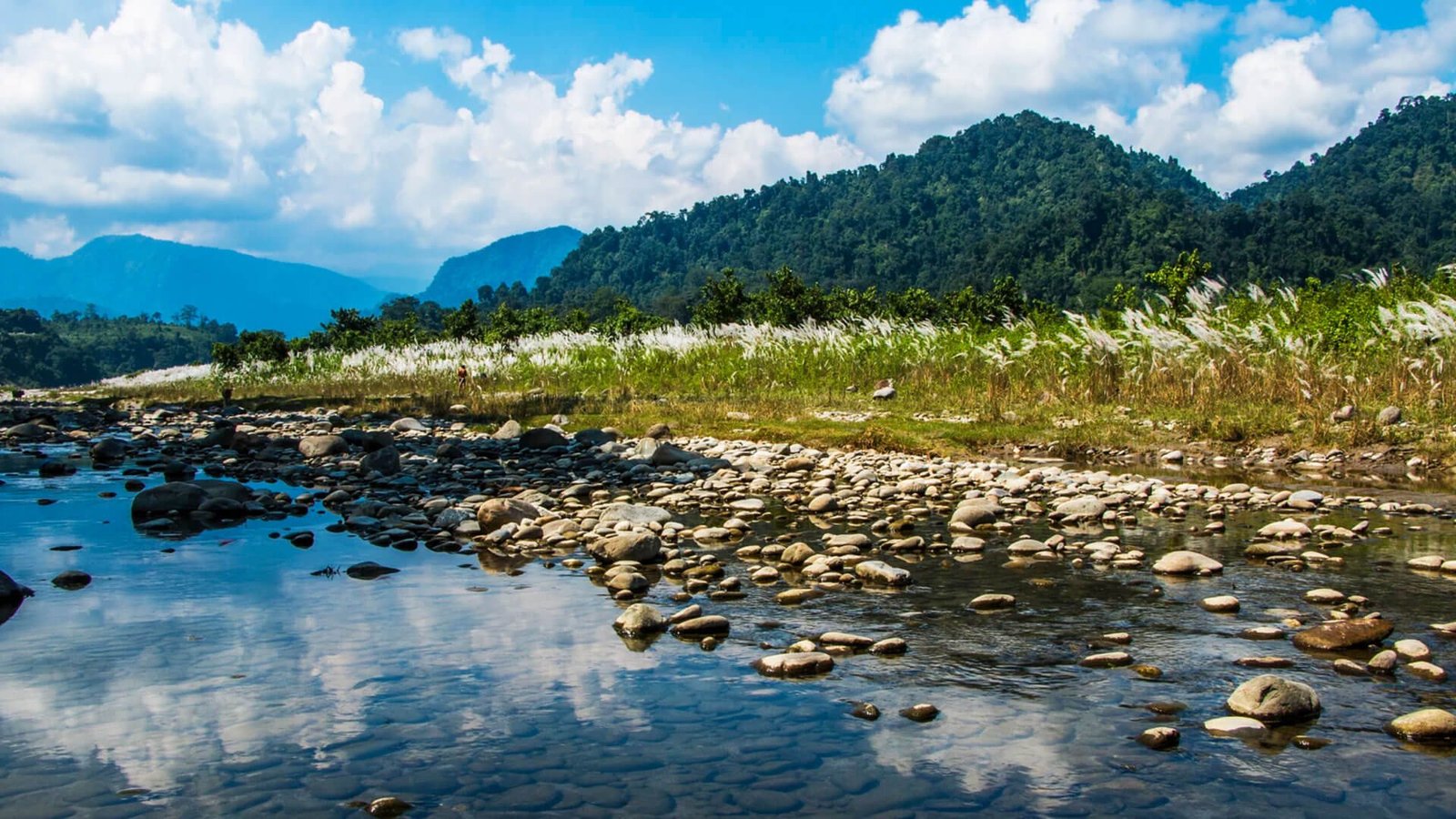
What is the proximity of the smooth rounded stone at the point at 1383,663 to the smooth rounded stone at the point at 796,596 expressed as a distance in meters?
2.99

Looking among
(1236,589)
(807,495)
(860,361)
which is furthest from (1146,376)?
(1236,589)

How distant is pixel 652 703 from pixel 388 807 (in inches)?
53.1

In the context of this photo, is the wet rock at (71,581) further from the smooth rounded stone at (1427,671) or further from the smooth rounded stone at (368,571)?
the smooth rounded stone at (1427,671)

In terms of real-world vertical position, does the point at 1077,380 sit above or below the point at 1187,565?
above

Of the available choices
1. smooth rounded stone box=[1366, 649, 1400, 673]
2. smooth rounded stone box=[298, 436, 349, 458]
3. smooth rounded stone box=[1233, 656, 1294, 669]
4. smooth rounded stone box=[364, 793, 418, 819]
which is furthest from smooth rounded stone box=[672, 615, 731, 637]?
smooth rounded stone box=[298, 436, 349, 458]

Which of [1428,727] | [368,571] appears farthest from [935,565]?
[368,571]

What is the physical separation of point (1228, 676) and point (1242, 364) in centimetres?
1225

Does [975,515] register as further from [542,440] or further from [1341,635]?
[542,440]

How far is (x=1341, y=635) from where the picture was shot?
5117mm

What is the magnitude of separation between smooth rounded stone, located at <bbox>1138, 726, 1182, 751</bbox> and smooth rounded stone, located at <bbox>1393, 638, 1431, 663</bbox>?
68.6 inches

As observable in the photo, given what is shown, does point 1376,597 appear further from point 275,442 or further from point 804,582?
point 275,442

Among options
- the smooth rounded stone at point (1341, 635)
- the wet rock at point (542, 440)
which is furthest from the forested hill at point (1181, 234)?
the smooth rounded stone at point (1341, 635)

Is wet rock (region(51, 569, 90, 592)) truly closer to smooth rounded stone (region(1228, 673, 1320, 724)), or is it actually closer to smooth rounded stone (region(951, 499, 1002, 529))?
smooth rounded stone (region(951, 499, 1002, 529))

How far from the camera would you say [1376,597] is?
6.11m
